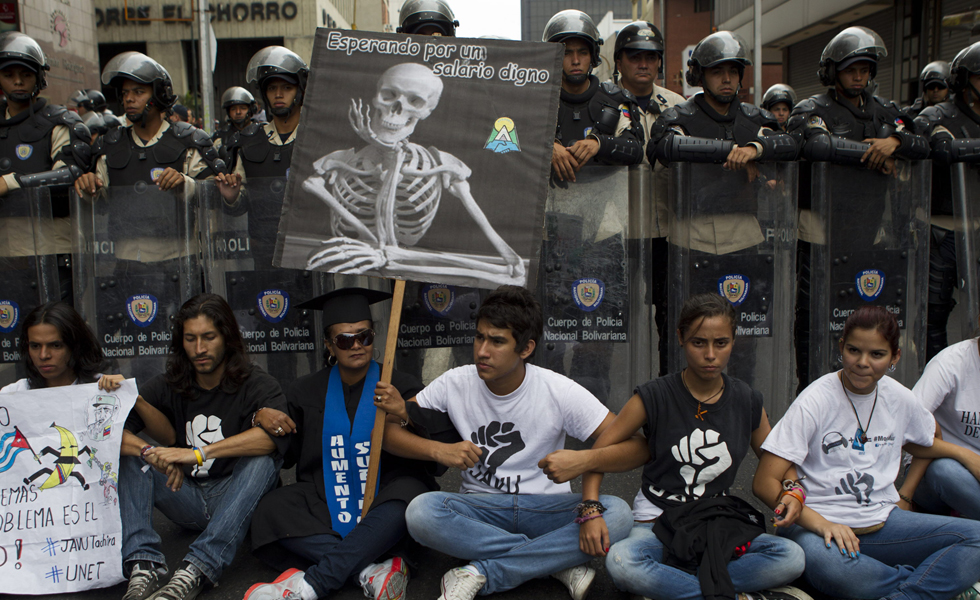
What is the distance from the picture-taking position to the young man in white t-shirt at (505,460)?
9.68 feet

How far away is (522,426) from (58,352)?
194cm

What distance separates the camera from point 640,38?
5273mm

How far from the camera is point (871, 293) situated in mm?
4555

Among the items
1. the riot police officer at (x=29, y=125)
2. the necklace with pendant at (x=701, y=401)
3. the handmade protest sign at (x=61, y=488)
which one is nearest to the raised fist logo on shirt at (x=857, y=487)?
the necklace with pendant at (x=701, y=401)

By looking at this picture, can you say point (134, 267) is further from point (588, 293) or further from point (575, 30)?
point (575, 30)

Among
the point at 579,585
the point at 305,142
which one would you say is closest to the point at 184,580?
the point at 579,585

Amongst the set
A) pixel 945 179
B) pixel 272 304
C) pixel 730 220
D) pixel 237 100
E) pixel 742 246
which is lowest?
pixel 272 304

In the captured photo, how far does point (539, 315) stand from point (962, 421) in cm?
179

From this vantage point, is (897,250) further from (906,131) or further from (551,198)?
(551,198)

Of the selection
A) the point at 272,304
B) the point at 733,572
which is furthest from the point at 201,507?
the point at 733,572

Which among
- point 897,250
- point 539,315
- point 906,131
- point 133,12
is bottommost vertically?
point 539,315

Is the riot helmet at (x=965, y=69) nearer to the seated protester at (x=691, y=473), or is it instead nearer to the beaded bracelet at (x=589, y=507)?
the seated protester at (x=691, y=473)

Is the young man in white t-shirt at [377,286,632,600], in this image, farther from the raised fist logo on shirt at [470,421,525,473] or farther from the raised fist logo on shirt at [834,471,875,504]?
the raised fist logo on shirt at [834,471,875,504]

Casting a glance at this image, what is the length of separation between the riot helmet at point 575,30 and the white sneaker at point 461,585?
3254 mm
